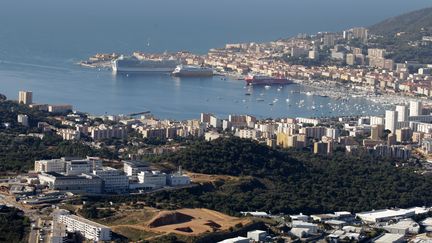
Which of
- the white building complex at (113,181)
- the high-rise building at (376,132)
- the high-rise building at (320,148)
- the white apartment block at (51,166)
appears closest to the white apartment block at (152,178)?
the white building complex at (113,181)

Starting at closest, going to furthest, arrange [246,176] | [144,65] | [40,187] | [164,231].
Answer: [164,231]
[40,187]
[246,176]
[144,65]

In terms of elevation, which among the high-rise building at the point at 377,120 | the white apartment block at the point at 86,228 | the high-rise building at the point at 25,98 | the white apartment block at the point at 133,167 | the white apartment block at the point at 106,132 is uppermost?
the high-rise building at the point at 25,98

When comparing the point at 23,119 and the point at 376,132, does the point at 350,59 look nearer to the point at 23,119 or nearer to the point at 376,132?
the point at 376,132

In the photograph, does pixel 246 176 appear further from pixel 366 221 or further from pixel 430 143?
pixel 430 143

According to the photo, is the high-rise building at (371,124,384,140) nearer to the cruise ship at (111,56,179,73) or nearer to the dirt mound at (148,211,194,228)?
the dirt mound at (148,211,194,228)

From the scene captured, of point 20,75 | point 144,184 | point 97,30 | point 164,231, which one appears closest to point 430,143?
point 144,184

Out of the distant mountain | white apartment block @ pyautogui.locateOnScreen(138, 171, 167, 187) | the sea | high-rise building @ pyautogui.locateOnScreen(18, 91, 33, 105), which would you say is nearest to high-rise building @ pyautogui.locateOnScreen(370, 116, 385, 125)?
the sea

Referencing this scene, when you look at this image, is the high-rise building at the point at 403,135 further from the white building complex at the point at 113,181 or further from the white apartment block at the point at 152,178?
the white building complex at the point at 113,181
